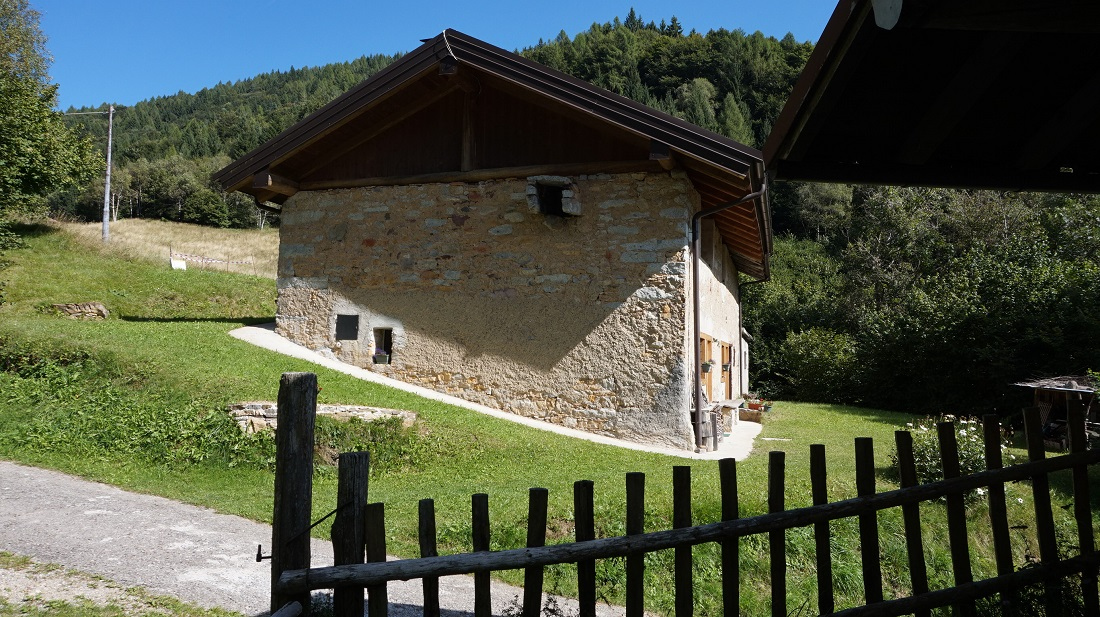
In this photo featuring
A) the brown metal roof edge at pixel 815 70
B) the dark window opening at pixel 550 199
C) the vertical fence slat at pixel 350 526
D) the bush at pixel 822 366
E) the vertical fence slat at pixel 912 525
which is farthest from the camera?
the bush at pixel 822 366

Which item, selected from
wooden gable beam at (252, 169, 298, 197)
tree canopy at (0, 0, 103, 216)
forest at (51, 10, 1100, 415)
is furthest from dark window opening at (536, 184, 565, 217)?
tree canopy at (0, 0, 103, 216)

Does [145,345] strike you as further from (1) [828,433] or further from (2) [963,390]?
(2) [963,390]

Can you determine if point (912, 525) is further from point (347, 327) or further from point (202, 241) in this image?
point (202, 241)

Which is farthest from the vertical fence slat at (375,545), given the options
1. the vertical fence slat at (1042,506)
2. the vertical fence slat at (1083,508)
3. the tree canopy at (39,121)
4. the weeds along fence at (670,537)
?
the tree canopy at (39,121)

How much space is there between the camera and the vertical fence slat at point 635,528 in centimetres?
303

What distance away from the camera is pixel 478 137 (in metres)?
11.8

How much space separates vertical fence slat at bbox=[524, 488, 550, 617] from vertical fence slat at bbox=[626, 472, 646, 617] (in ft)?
1.13

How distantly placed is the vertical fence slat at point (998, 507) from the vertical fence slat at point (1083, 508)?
1.10 feet

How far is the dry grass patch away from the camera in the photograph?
109ft

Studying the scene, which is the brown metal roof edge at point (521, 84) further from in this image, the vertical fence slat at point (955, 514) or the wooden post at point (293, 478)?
the wooden post at point (293, 478)

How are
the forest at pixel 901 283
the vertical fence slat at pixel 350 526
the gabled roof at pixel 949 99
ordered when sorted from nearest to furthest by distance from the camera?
the gabled roof at pixel 949 99 → the vertical fence slat at pixel 350 526 → the forest at pixel 901 283

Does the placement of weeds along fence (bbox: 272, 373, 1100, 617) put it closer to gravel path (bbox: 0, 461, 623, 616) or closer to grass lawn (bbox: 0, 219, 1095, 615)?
grass lawn (bbox: 0, 219, 1095, 615)

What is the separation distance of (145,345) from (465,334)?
469cm

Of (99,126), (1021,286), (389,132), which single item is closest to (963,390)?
(1021,286)
